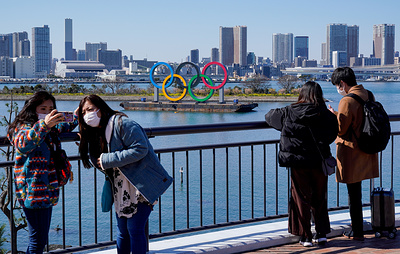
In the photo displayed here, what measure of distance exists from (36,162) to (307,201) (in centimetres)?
235

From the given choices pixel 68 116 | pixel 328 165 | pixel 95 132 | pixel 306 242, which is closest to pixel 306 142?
pixel 328 165

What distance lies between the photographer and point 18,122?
3.62 metres

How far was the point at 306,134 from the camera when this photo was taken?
4488 mm

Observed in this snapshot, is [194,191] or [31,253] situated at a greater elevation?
[31,253]

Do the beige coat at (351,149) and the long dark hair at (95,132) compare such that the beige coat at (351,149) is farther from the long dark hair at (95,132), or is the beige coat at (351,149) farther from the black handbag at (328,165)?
the long dark hair at (95,132)

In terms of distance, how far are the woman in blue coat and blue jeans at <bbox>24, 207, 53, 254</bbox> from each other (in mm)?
463

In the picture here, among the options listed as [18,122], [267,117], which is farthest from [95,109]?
[267,117]

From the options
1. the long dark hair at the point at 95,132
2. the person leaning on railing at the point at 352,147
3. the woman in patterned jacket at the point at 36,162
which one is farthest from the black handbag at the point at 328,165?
the woman in patterned jacket at the point at 36,162

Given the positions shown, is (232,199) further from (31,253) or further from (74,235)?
(31,253)

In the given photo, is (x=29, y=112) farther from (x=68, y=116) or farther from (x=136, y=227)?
(x=136, y=227)

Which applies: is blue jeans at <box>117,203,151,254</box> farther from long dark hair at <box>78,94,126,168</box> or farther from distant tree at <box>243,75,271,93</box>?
distant tree at <box>243,75,271,93</box>

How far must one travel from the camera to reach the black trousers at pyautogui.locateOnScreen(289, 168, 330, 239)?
15.3ft

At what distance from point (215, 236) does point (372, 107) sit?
179 centimetres

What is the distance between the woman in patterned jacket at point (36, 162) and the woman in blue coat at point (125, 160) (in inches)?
8.9
